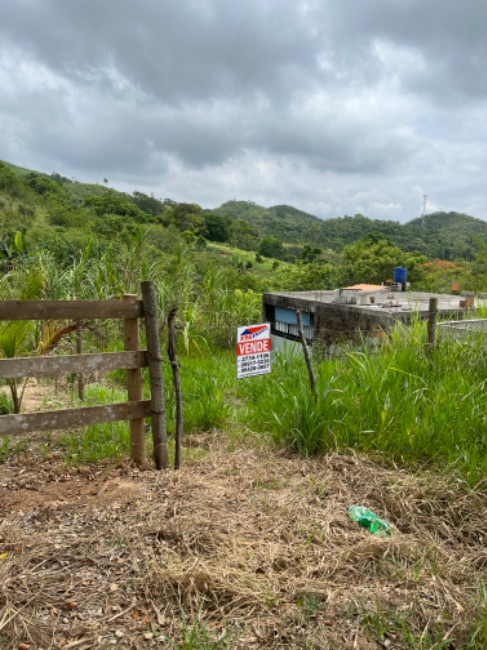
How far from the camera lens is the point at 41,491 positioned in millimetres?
3205

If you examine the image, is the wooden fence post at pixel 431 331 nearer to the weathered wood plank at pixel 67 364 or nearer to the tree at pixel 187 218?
the weathered wood plank at pixel 67 364

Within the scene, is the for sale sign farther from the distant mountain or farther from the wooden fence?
the distant mountain

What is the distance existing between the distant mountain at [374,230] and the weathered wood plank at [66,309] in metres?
52.2

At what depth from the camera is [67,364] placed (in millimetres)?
3141

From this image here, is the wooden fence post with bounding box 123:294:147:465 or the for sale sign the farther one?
the for sale sign

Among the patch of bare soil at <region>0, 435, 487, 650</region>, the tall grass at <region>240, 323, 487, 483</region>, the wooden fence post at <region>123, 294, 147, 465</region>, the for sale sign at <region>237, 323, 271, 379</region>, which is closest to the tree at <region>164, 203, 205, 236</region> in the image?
the tall grass at <region>240, 323, 487, 483</region>

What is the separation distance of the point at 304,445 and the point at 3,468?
2.32m

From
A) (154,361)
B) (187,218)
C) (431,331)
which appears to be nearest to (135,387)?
(154,361)

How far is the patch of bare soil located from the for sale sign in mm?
917

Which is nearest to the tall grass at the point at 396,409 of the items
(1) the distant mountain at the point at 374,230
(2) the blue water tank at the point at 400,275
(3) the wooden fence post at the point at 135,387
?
(3) the wooden fence post at the point at 135,387

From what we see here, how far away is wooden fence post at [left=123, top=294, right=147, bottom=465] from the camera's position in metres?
3.50

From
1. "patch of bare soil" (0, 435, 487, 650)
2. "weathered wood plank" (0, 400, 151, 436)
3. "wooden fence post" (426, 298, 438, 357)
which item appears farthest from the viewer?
"wooden fence post" (426, 298, 438, 357)

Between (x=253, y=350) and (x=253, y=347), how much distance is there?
0.09 feet

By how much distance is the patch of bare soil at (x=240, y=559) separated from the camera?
204 centimetres
